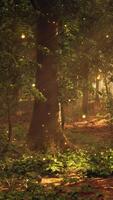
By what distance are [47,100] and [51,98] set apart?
219 millimetres

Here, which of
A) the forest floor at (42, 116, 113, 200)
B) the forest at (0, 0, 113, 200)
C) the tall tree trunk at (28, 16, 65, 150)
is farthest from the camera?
the tall tree trunk at (28, 16, 65, 150)

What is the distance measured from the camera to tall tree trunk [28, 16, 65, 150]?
63.7 feet

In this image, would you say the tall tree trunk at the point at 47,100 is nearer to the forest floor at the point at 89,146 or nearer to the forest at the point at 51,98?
the forest at the point at 51,98

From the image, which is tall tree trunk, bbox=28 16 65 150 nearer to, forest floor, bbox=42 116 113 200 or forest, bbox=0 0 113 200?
forest, bbox=0 0 113 200

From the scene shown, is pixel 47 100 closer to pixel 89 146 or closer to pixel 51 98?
pixel 51 98

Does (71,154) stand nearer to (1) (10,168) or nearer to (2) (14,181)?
(1) (10,168)

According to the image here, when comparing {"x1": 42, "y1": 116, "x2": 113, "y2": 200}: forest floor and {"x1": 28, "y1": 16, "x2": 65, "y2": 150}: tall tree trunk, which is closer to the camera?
{"x1": 42, "y1": 116, "x2": 113, "y2": 200}: forest floor

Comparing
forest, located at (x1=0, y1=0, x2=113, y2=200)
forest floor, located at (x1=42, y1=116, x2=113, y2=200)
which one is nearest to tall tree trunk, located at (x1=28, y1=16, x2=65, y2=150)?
forest, located at (x1=0, y1=0, x2=113, y2=200)

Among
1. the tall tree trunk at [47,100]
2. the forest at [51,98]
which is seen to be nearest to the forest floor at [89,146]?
the forest at [51,98]

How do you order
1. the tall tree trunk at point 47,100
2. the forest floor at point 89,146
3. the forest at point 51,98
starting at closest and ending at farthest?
1. the forest floor at point 89,146
2. the forest at point 51,98
3. the tall tree trunk at point 47,100

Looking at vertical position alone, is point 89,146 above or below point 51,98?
below

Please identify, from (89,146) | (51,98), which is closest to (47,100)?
(51,98)

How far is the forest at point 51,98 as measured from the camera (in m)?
12.8

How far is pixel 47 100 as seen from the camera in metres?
19.7
